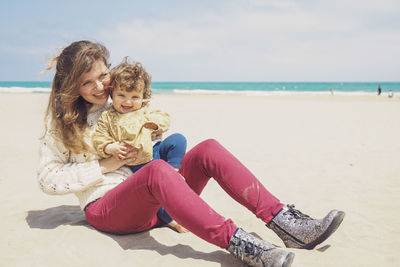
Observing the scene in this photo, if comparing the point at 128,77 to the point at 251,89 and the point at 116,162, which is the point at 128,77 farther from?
the point at 251,89

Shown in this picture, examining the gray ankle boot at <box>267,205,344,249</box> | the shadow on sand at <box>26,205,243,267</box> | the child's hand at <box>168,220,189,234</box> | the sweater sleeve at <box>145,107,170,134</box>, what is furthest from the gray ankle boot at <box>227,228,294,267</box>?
the sweater sleeve at <box>145,107,170,134</box>

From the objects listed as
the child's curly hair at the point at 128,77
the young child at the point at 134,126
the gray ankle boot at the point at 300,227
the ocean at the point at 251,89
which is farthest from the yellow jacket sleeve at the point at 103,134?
the ocean at the point at 251,89

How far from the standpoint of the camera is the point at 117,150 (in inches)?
103

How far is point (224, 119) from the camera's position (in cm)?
1212

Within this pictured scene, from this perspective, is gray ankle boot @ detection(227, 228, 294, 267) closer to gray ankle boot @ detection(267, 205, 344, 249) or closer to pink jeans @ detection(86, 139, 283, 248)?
pink jeans @ detection(86, 139, 283, 248)

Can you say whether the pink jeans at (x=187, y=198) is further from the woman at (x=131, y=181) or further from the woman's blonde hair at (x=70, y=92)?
the woman's blonde hair at (x=70, y=92)

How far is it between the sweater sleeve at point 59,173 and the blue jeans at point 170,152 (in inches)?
13.7

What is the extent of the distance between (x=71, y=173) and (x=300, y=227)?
5.56ft

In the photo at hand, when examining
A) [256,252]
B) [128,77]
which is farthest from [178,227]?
[128,77]

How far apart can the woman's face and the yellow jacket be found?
14 cm

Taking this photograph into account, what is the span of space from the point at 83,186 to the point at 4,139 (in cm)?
587

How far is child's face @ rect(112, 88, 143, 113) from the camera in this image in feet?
9.17

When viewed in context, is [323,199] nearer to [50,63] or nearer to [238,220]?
[238,220]

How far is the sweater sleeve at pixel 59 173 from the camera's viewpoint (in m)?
2.61
